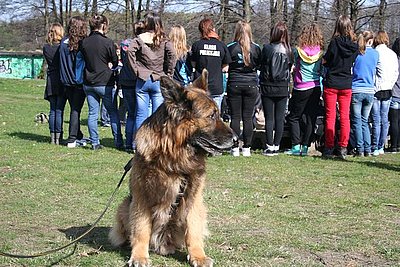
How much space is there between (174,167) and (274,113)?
22.0 ft

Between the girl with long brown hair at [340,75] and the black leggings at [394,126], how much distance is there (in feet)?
6.24

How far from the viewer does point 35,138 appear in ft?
43.4

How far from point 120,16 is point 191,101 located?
36.1 metres

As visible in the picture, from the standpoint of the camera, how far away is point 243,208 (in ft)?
22.2

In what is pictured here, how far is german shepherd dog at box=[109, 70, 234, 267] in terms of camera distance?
440 centimetres

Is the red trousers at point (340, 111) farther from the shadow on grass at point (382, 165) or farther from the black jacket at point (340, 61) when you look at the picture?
the shadow on grass at point (382, 165)

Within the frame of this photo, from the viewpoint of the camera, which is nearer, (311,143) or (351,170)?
(351,170)

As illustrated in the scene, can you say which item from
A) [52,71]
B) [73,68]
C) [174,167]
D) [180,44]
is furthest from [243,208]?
[52,71]

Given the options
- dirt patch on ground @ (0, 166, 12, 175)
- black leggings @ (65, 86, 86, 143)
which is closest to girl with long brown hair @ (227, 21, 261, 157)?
black leggings @ (65, 86, 86, 143)

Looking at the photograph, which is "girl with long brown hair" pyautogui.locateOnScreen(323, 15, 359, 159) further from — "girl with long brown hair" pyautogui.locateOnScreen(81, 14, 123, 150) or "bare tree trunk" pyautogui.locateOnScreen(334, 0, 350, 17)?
"bare tree trunk" pyautogui.locateOnScreen(334, 0, 350, 17)

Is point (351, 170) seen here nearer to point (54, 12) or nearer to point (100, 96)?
point (100, 96)

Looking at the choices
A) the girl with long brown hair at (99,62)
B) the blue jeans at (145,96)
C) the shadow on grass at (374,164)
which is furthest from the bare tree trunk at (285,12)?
the blue jeans at (145,96)

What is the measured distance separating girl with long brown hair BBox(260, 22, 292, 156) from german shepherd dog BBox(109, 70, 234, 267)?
20.1 feet

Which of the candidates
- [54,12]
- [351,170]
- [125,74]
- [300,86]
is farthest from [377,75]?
[54,12]
